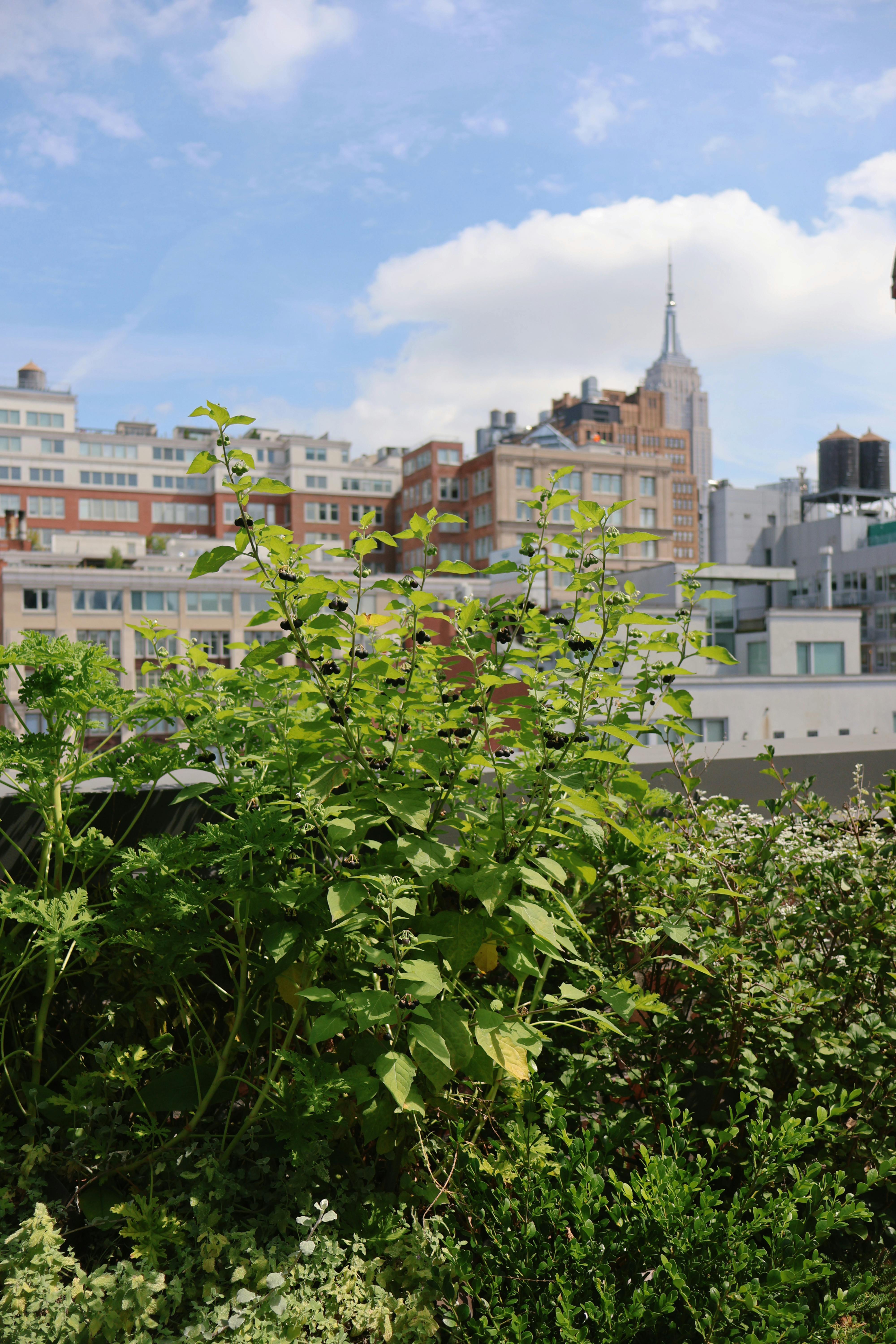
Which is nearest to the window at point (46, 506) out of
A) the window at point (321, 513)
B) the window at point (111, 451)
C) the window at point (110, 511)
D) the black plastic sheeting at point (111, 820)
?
the window at point (110, 511)

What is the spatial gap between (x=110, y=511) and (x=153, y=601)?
22.0m

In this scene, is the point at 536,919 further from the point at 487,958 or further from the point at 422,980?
the point at 487,958

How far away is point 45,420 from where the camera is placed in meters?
74.6

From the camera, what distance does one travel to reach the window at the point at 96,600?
54.3 meters

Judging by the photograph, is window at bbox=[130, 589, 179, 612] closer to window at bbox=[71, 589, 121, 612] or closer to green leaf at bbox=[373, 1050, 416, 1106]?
window at bbox=[71, 589, 121, 612]

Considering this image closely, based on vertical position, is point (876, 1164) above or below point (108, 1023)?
below

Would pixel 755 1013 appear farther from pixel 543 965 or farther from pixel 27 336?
pixel 27 336

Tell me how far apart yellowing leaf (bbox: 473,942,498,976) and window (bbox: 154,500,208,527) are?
78.5 meters

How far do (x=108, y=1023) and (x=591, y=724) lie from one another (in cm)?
170

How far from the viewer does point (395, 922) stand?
231 cm

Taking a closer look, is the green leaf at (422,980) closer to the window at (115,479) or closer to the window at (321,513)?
the window at (321,513)

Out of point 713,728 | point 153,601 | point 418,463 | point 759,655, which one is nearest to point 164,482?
point 418,463

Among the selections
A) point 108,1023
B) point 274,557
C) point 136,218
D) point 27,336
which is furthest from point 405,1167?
point 27,336

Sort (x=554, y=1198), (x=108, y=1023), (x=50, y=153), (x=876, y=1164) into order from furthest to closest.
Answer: (x=50, y=153), (x=108, y=1023), (x=876, y=1164), (x=554, y=1198)
